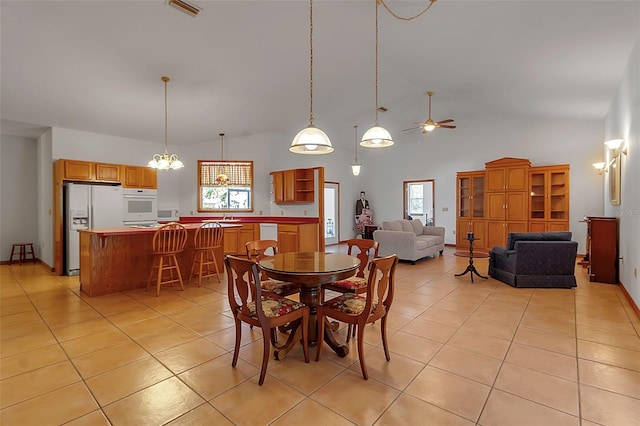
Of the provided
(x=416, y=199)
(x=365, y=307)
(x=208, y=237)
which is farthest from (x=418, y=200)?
(x=365, y=307)

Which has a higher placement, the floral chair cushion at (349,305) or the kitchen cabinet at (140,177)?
the kitchen cabinet at (140,177)

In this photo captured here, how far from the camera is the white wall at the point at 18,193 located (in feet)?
20.7

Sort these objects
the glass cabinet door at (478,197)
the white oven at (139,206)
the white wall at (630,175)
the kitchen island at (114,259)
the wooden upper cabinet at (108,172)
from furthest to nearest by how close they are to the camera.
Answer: the glass cabinet door at (478,197) → the white oven at (139,206) → the wooden upper cabinet at (108,172) → the kitchen island at (114,259) → the white wall at (630,175)

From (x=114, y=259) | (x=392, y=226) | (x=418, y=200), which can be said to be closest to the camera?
(x=114, y=259)

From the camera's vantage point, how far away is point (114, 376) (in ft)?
7.28

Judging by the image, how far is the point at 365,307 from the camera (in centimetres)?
220

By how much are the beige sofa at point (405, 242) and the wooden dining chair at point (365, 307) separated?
12.6ft

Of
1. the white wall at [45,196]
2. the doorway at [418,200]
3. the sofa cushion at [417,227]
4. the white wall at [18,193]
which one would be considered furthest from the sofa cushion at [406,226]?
the white wall at [18,193]

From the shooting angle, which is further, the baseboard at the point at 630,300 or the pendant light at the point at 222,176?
the pendant light at the point at 222,176

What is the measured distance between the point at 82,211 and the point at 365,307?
5724 millimetres

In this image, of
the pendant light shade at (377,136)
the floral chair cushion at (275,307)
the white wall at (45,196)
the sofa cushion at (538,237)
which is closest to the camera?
the floral chair cushion at (275,307)

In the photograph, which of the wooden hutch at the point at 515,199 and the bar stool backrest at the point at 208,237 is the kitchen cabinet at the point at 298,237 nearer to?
the bar stool backrest at the point at 208,237

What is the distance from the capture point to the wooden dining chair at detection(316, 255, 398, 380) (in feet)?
7.05

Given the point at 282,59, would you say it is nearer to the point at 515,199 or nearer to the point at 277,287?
the point at 277,287
